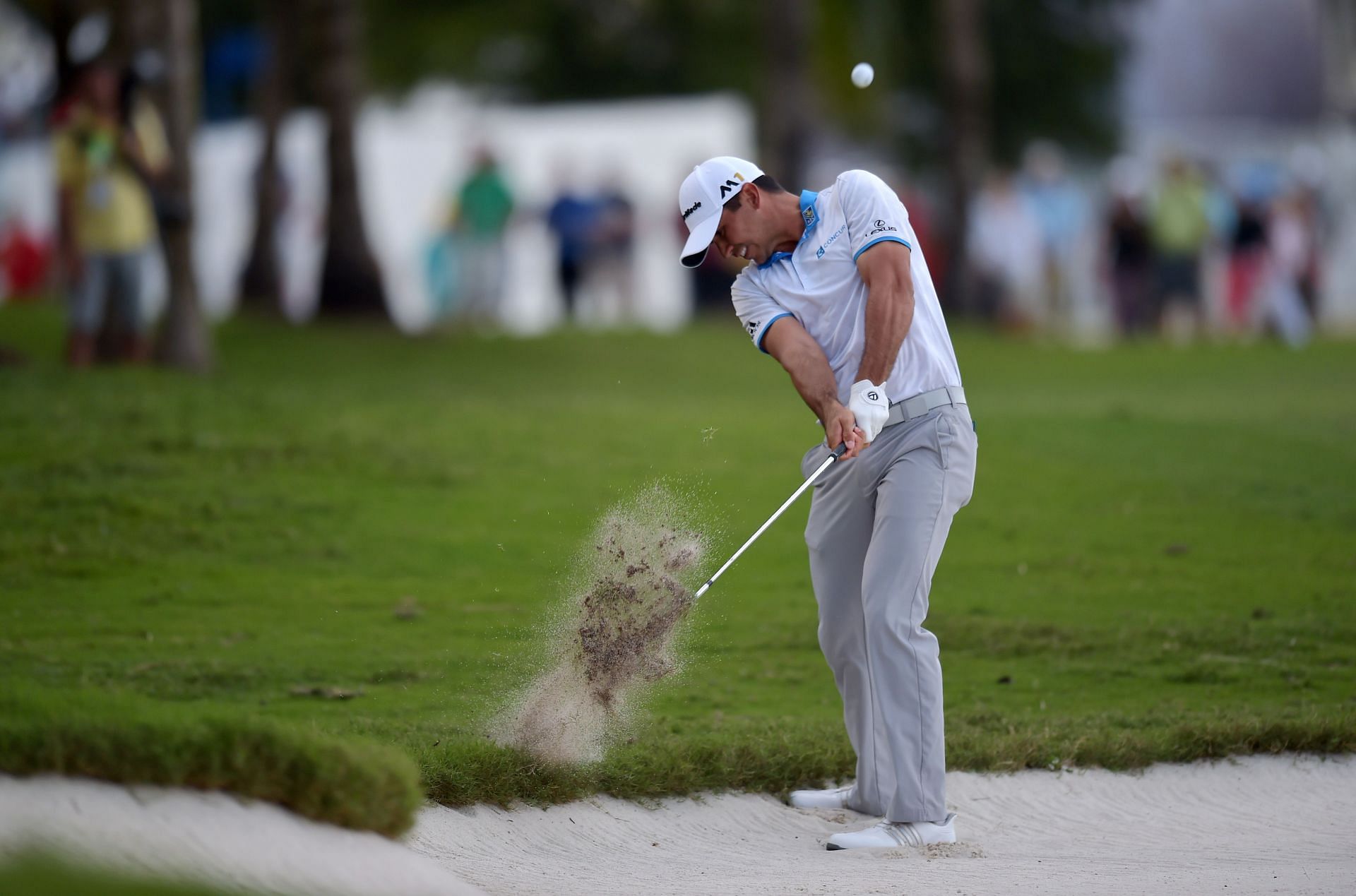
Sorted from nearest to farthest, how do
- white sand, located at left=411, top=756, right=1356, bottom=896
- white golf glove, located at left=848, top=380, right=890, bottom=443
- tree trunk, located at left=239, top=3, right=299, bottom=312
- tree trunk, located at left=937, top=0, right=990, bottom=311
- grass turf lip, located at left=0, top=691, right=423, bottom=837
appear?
grass turf lip, located at left=0, top=691, right=423, bottom=837 < white sand, located at left=411, top=756, right=1356, bottom=896 < white golf glove, located at left=848, top=380, right=890, bottom=443 < tree trunk, located at left=239, top=3, right=299, bottom=312 < tree trunk, located at left=937, top=0, right=990, bottom=311

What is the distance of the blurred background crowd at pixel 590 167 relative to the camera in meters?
16.5

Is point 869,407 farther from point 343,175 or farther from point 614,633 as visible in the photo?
point 343,175

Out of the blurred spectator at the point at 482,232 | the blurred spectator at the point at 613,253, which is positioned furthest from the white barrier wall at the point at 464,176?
the blurred spectator at the point at 482,232

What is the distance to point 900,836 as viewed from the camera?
6.12 m

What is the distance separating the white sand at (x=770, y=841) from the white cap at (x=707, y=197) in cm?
209

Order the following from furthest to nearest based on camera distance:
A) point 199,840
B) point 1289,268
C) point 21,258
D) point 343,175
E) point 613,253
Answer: point 21,258
point 1289,268
point 613,253
point 343,175
point 199,840

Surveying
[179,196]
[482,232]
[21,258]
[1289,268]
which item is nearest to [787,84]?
[482,232]

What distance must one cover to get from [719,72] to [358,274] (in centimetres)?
2535

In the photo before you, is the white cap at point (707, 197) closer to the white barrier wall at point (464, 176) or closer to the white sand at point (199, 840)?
the white sand at point (199, 840)

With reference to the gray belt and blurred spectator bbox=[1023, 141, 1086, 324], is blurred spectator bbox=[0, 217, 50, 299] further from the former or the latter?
the gray belt

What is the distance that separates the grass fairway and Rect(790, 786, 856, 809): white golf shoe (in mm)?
210

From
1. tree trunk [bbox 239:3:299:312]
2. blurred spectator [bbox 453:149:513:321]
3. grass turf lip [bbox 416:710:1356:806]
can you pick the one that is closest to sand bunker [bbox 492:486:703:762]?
grass turf lip [bbox 416:710:1356:806]

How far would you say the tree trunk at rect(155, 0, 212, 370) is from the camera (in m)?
16.0

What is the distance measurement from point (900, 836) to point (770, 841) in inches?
21.8
